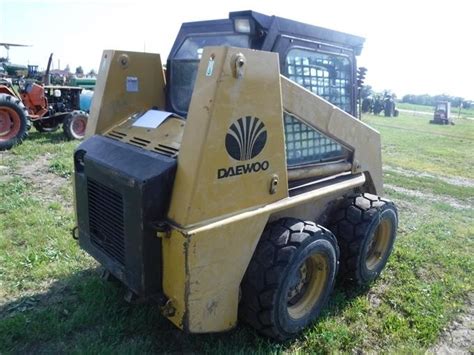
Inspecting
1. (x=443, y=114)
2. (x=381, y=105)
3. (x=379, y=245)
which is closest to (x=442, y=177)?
(x=379, y=245)

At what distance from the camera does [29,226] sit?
4.53 m

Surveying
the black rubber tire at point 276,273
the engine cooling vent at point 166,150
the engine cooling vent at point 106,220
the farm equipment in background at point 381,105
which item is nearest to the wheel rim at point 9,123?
the engine cooling vent at point 106,220

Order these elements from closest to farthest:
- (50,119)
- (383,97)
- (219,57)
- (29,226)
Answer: (219,57), (29,226), (50,119), (383,97)

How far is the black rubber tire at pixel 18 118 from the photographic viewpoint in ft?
27.1

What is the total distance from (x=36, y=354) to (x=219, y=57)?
85.4 inches

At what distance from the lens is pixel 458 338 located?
3203 millimetres

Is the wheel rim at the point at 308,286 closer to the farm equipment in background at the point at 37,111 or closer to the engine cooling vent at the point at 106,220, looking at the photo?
the engine cooling vent at the point at 106,220

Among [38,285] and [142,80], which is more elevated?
[142,80]

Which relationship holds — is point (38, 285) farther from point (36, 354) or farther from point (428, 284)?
point (428, 284)

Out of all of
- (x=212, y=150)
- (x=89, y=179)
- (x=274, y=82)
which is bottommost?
(x=89, y=179)

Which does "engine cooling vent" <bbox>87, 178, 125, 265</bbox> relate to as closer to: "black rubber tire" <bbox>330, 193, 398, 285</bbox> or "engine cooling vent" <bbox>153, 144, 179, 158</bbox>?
"engine cooling vent" <bbox>153, 144, 179, 158</bbox>

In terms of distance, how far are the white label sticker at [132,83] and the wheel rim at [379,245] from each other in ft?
8.09

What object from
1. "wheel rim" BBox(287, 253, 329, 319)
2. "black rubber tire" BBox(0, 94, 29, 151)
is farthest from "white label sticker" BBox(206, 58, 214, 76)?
"black rubber tire" BBox(0, 94, 29, 151)

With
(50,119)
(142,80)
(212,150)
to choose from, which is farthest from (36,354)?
(50,119)
